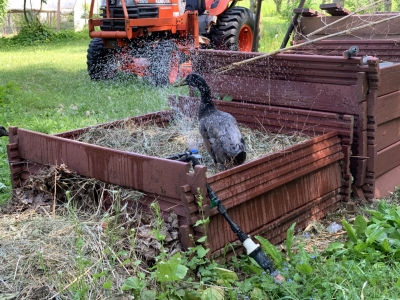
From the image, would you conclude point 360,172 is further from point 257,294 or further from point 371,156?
point 257,294

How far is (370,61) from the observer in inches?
167

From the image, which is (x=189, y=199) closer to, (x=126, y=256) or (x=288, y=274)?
(x=126, y=256)

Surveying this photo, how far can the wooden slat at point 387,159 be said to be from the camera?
4625 millimetres

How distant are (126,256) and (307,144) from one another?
5.29 ft

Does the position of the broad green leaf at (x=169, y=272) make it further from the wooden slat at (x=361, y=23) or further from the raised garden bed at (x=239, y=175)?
the wooden slat at (x=361, y=23)

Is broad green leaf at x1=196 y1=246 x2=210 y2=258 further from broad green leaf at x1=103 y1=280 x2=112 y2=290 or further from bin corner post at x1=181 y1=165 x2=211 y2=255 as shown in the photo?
broad green leaf at x1=103 y1=280 x2=112 y2=290

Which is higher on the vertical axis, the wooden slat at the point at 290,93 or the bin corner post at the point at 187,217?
the wooden slat at the point at 290,93

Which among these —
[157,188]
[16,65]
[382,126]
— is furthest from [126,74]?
[157,188]

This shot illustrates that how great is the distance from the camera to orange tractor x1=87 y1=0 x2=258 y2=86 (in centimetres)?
1103

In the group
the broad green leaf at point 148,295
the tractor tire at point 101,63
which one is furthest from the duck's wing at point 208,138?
the tractor tire at point 101,63

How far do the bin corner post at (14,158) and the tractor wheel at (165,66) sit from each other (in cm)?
653

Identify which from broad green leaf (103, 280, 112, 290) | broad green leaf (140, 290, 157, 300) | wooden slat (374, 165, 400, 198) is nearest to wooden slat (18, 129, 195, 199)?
broad green leaf (140, 290, 157, 300)

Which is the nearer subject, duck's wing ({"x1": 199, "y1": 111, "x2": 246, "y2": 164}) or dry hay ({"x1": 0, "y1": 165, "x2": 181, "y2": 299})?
dry hay ({"x1": 0, "y1": 165, "x2": 181, "y2": 299})

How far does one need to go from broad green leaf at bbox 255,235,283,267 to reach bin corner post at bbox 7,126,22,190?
1900 mm
